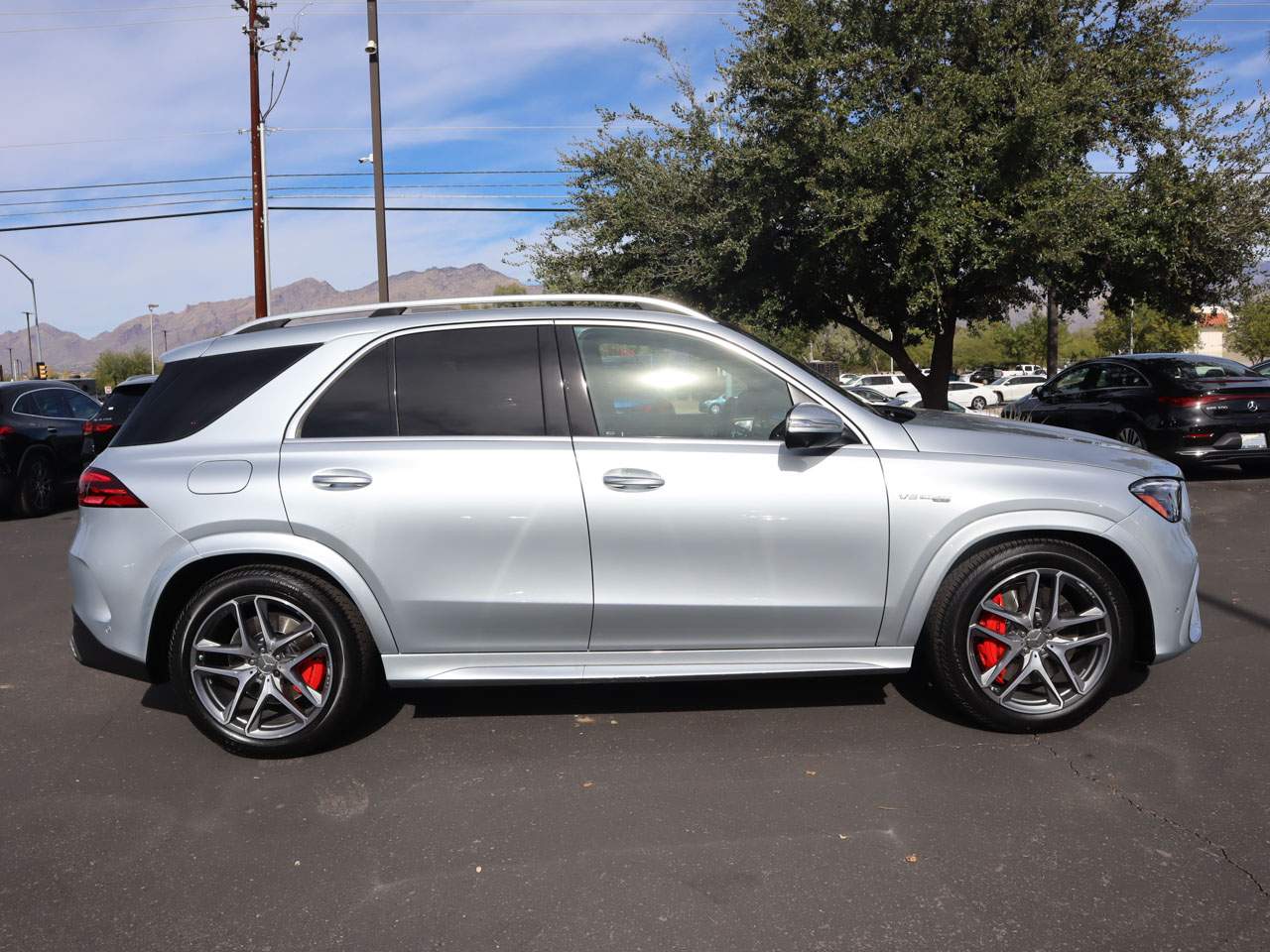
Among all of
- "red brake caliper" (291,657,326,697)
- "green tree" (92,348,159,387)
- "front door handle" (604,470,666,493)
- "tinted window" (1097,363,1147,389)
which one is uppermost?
"green tree" (92,348,159,387)

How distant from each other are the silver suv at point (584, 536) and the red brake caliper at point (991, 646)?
2cm

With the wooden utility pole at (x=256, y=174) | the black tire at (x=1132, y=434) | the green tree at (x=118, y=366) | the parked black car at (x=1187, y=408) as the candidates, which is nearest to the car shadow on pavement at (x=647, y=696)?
the parked black car at (x=1187, y=408)

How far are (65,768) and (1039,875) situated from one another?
11.8ft

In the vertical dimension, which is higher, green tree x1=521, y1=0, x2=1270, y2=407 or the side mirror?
green tree x1=521, y1=0, x2=1270, y2=407

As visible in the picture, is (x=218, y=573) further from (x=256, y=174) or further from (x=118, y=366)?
(x=118, y=366)

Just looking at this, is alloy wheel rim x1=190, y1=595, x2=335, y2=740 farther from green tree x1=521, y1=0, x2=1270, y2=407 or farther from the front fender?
green tree x1=521, y1=0, x2=1270, y2=407

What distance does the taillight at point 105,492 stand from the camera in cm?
382

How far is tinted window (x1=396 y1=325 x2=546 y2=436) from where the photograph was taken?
387cm

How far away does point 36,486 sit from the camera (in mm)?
11094

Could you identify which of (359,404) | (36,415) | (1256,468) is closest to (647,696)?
(359,404)

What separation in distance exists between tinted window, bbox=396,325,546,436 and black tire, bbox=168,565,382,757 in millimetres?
726

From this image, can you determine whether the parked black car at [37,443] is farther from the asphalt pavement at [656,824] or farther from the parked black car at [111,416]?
the asphalt pavement at [656,824]

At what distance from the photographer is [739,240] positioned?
625 inches

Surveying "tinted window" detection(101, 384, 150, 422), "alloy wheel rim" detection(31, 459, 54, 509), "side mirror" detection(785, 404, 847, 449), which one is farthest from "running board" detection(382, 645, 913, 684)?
"alloy wheel rim" detection(31, 459, 54, 509)
